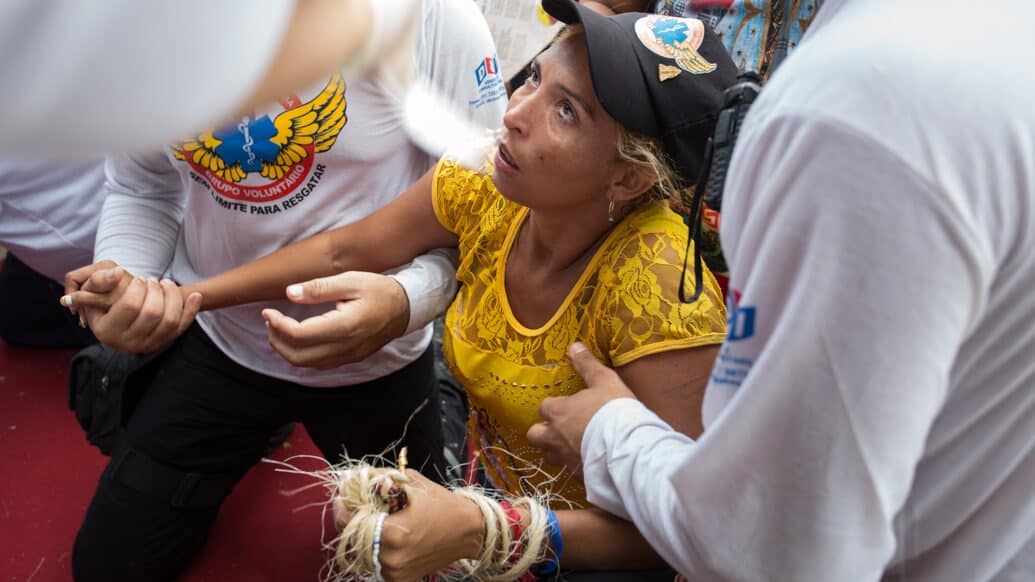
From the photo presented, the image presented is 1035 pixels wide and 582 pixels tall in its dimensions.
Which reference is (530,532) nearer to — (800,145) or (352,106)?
(800,145)

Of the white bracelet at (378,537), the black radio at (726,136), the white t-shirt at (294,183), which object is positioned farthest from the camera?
the white t-shirt at (294,183)

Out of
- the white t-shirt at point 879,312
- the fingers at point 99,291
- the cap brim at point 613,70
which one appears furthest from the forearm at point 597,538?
the fingers at point 99,291

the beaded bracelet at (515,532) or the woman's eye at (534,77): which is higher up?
the woman's eye at (534,77)

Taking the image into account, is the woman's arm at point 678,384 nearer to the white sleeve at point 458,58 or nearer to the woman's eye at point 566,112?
the woman's eye at point 566,112

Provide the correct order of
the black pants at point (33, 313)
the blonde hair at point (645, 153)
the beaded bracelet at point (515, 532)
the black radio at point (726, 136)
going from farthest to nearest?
the black pants at point (33, 313)
the blonde hair at point (645, 153)
the beaded bracelet at point (515, 532)
the black radio at point (726, 136)

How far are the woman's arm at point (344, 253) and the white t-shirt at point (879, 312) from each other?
0.92 metres

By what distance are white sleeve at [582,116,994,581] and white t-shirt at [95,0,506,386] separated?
860mm

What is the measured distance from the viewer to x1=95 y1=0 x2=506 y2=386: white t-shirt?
Result: 1.53 meters

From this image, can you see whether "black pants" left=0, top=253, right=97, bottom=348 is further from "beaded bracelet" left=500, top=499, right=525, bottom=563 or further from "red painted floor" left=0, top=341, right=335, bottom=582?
"beaded bracelet" left=500, top=499, right=525, bottom=563

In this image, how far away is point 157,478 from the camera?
1.71 meters

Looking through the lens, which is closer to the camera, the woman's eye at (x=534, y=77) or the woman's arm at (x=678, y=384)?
the woman's arm at (x=678, y=384)

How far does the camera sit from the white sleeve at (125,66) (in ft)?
1.66

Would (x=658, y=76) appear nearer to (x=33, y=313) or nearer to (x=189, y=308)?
(x=189, y=308)

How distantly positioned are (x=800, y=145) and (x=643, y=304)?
634 mm
